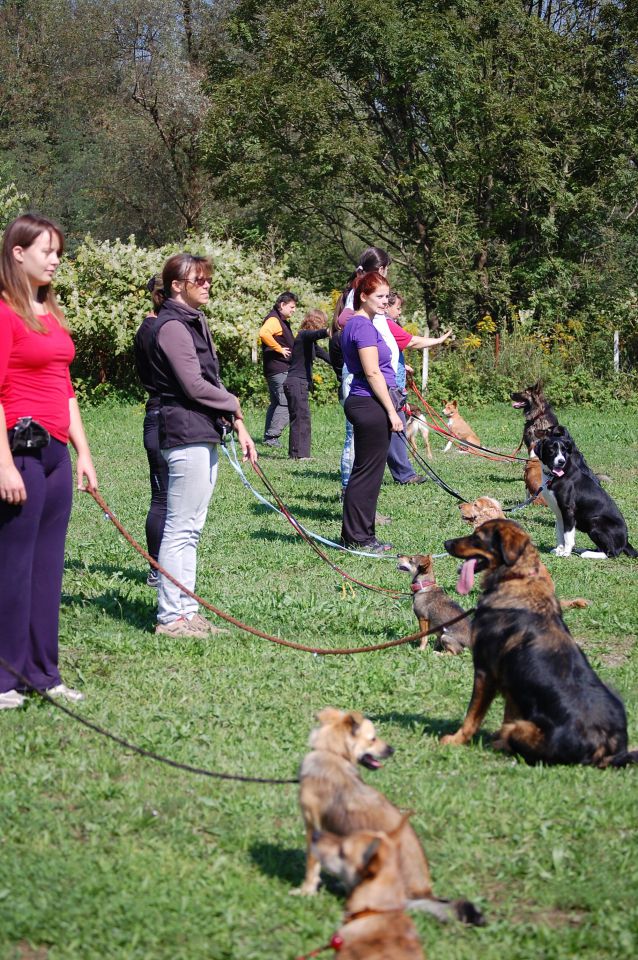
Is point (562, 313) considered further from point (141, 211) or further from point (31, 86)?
point (31, 86)

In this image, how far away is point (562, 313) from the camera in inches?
958

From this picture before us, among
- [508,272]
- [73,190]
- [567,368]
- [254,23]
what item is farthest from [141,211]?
[567,368]

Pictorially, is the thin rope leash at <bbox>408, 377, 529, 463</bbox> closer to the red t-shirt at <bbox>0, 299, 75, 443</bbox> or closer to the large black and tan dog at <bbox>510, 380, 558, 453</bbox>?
the large black and tan dog at <bbox>510, 380, 558, 453</bbox>

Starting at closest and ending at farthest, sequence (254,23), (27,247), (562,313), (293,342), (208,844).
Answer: (208,844) → (27,247) → (293,342) → (562,313) → (254,23)

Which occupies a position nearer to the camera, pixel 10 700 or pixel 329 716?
pixel 329 716

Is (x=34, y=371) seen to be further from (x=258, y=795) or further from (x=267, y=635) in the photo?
(x=258, y=795)

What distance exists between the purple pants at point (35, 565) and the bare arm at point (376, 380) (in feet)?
11.4

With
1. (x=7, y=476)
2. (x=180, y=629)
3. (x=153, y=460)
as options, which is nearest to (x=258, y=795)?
(x=7, y=476)

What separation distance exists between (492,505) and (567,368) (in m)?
13.8

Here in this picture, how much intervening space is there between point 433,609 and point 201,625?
1.43 meters

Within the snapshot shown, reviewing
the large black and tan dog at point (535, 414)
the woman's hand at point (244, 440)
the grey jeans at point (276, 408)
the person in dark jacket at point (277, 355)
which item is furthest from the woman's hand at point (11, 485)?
the grey jeans at point (276, 408)

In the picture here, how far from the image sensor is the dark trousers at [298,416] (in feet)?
44.6

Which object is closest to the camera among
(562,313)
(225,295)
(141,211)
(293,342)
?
(293,342)

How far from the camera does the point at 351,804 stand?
3.05 meters
